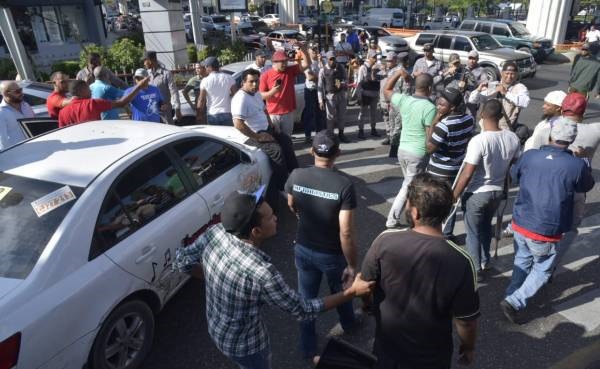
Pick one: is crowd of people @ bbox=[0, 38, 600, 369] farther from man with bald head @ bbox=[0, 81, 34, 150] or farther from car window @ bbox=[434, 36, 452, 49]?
car window @ bbox=[434, 36, 452, 49]

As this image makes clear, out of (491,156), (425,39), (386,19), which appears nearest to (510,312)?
(491,156)

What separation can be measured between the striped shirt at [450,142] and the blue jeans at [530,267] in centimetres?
103

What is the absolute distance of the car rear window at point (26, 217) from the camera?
259cm

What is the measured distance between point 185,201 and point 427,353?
7.76 feet

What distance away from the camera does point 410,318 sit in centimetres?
212

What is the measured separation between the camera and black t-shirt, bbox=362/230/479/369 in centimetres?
199

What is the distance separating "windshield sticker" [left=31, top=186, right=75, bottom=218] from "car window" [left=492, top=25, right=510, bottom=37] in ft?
69.3

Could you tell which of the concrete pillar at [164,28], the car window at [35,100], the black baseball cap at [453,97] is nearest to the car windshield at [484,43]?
the concrete pillar at [164,28]

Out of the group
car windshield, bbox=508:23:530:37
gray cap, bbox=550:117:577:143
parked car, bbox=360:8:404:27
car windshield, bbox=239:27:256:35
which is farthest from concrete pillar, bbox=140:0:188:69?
parked car, bbox=360:8:404:27

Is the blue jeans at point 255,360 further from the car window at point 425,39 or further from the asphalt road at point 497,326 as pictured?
the car window at point 425,39

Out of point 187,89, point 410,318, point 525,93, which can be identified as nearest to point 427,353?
point 410,318

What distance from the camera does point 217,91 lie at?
714 cm

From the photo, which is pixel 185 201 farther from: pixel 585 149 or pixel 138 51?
pixel 138 51

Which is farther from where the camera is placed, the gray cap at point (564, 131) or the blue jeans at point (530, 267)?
the blue jeans at point (530, 267)
